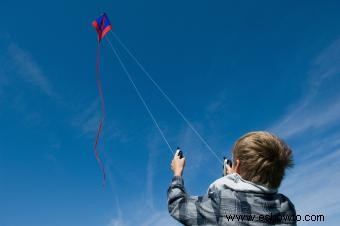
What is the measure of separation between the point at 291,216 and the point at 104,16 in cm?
1555

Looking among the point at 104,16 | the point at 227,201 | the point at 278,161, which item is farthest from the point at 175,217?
the point at 104,16

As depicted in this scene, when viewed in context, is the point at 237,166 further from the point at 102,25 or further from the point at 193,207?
the point at 102,25

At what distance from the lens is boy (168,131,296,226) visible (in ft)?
12.1

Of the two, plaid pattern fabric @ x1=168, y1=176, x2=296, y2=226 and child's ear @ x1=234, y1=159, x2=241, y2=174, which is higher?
child's ear @ x1=234, y1=159, x2=241, y2=174

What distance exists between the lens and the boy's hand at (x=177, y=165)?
4.05 meters

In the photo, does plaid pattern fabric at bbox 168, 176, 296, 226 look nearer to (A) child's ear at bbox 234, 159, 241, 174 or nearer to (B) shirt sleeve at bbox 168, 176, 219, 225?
(B) shirt sleeve at bbox 168, 176, 219, 225

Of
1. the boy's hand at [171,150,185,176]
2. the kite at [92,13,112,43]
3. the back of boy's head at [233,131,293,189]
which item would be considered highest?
the kite at [92,13,112,43]

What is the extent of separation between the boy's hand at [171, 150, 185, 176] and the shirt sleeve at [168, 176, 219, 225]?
221 millimetres

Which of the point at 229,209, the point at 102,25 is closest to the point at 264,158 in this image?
the point at 229,209

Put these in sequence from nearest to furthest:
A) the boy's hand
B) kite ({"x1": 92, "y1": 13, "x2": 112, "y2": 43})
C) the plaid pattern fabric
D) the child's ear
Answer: the plaid pattern fabric < the child's ear < the boy's hand < kite ({"x1": 92, "y1": 13, "x2": 112, "y2": 43})

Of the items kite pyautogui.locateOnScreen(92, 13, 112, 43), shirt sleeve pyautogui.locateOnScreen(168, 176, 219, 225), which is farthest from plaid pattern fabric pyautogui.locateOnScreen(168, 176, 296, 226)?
kite pyautogui.locateOnScreen(92, 13, 112, 43)

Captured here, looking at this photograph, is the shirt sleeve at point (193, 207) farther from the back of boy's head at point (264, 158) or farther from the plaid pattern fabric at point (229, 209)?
the back of boy's head at point (264, 158)

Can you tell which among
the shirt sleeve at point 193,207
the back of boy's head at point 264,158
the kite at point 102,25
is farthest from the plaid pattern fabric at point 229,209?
the kite at point 102,25

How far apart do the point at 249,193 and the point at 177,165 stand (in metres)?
0.73
